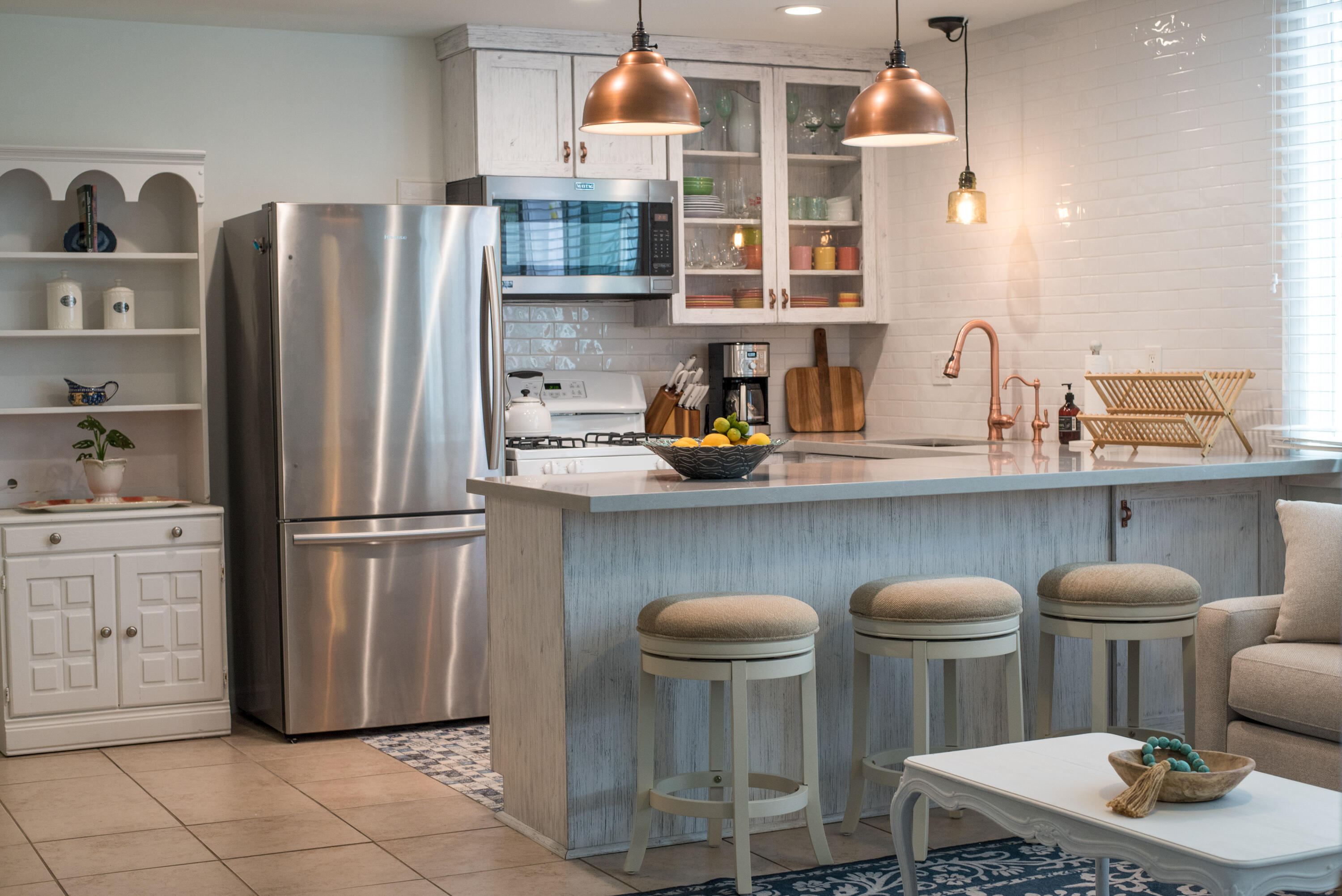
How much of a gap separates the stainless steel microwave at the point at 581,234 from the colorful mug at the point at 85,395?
58.2 inches

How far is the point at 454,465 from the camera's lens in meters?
4.91

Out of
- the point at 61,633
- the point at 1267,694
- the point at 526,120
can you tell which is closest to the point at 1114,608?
the point at 1267,694

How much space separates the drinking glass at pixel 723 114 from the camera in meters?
5.77

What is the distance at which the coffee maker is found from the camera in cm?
593

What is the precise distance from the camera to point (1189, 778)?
7.20 ft

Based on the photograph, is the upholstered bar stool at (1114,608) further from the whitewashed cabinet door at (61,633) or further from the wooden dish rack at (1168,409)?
the whitewashed cabinet door at (61,633)

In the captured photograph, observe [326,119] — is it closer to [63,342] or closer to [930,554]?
[63,342]

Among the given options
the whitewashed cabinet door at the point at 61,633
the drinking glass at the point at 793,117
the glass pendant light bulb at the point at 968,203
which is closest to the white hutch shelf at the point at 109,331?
the whitewashed cabinet door at the point at 61,633

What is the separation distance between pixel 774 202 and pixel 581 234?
34.7 inches

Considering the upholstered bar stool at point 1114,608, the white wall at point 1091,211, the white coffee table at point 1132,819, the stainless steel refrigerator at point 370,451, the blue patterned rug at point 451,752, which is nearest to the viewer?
the white coffee table at point 1132,819

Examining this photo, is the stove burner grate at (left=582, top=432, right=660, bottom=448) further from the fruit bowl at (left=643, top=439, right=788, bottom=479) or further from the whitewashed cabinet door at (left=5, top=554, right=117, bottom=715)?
the whitewashed cabinet door at (left=5, top=554, right=117, bottom=715)

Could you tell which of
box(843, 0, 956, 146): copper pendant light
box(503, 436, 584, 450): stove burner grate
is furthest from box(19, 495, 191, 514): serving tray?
box(843, 0, 956, 146): copper pendant light

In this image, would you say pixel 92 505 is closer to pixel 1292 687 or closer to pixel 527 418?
pixel 527 418

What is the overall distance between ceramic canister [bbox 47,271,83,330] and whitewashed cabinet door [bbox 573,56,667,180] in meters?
1.88
